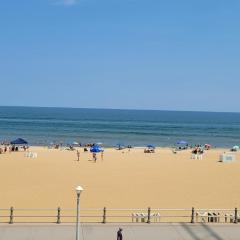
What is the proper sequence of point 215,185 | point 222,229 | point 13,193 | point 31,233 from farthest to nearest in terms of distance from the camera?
point 215,185 → point 13,193 → point 222,229 → point 31,233

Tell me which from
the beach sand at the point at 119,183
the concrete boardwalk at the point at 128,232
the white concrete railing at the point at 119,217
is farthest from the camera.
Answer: the beach sand at the point at 119,183

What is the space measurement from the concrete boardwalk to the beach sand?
18.4 ft

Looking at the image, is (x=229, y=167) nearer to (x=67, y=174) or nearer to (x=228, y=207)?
(x=67, y=174)

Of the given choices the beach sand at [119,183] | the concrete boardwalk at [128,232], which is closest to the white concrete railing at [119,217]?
the concrete boardwalk at [128,232]

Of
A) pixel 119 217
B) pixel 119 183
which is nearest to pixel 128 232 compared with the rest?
pixel 119 217

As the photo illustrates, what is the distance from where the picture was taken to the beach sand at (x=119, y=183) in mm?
22141

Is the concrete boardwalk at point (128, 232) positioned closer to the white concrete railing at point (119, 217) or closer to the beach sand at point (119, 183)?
the white concrete railing at point (119, 217)

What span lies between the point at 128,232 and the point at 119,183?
1282 cm

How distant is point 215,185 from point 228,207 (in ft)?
21.3

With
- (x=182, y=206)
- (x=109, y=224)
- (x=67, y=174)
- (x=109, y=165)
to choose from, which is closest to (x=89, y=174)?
(x=67, y=174)

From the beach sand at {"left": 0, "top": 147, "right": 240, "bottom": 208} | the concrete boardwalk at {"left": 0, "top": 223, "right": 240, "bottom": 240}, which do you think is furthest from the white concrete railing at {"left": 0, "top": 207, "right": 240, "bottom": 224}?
the beach sand at {"left": 0, "top": 147, "right": 240, "bottom": 208}

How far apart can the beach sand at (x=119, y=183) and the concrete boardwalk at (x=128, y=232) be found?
562 centimetres

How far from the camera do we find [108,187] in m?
25.9

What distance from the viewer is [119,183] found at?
27500mm
